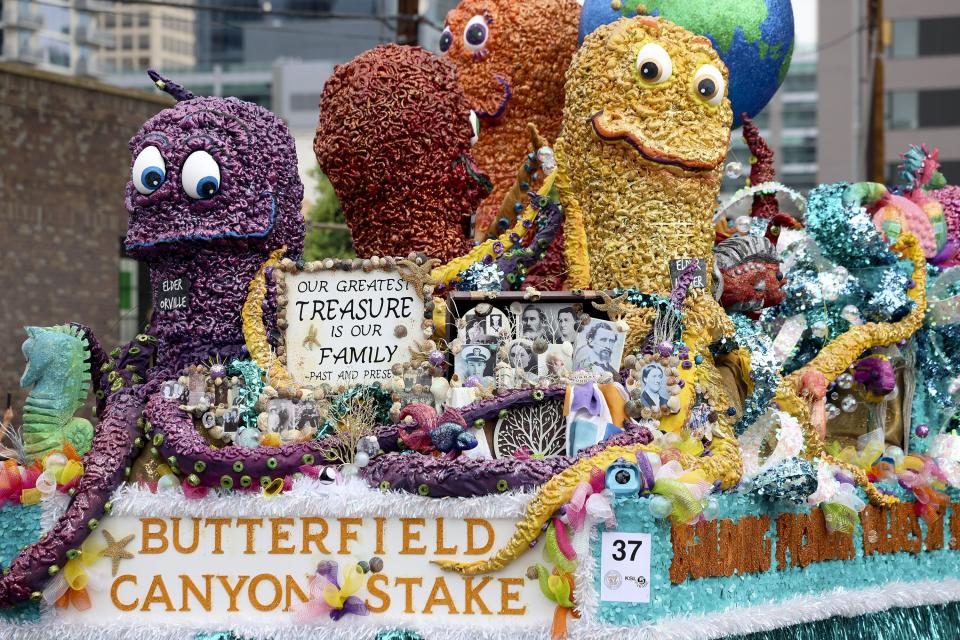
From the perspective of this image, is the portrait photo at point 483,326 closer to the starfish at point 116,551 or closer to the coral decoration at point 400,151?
the coral decoration at point 400,151

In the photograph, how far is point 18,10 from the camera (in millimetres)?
28625

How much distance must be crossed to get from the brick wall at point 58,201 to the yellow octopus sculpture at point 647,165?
1144 cm

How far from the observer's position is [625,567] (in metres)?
8.27

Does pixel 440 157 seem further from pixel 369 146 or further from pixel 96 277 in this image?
pixel 96 277

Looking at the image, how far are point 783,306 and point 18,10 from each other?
20636 mm

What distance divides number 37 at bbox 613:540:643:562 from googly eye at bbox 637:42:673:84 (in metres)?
2.97

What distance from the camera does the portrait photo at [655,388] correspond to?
8984mm

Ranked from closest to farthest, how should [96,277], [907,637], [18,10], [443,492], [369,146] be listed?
[443,492] < [369,146] < [907,637] < [96,277] < [18,10]

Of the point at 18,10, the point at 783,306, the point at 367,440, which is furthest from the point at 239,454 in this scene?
the point at 18,10

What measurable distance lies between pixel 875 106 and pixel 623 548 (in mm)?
14651

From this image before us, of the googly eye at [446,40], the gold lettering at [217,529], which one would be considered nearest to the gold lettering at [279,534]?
the gold lettering at [217,529]

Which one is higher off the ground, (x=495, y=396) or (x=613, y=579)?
(x=495, y=396)

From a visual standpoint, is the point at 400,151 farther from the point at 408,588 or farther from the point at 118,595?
the point at 118,595

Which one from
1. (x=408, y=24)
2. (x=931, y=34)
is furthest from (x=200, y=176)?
(x=931, y=34)
